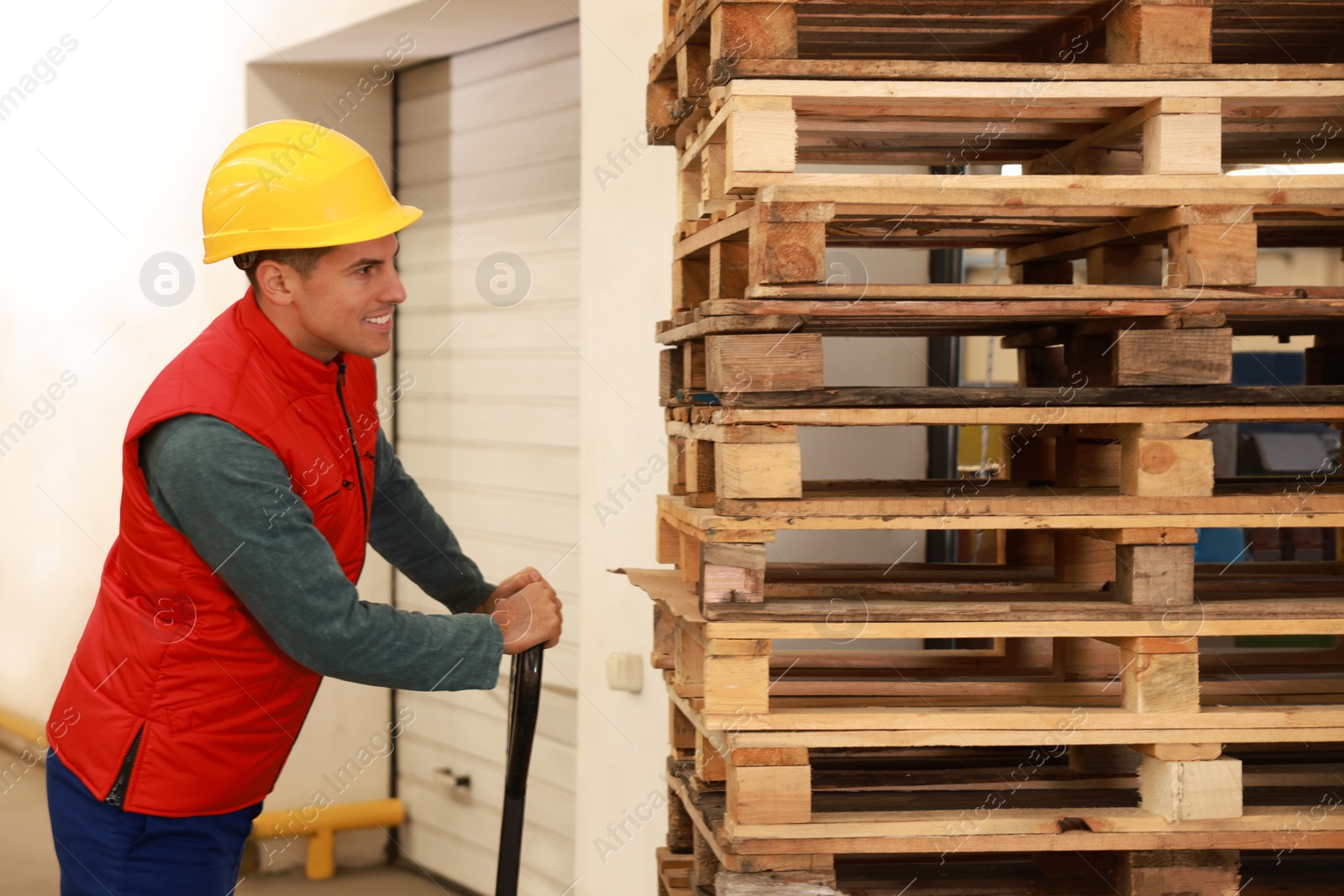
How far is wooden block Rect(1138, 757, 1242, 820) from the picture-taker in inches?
99.6

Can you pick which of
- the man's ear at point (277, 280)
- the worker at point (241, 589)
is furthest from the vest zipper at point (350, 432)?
the man's ear at point (277, 280)

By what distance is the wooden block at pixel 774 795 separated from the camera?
247 cm

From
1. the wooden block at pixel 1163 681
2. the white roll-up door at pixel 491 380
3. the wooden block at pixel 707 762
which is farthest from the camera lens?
the white roll-up door at pixel 491 380

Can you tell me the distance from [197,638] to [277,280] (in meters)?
0.83

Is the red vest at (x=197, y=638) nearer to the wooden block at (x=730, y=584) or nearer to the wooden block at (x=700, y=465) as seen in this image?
the wooden block at (x=700, y=465)

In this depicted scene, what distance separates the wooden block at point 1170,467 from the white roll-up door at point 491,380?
366 cm

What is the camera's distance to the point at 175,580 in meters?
2.67

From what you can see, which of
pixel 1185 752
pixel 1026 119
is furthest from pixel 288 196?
pixel 1185 752

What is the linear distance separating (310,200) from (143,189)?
5405 millimetres

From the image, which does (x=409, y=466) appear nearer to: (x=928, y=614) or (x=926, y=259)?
(x=926, y=259)

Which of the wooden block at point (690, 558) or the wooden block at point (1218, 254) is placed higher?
the wooden block at point (1218, 254)

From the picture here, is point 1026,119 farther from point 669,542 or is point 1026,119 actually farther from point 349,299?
point 349,299

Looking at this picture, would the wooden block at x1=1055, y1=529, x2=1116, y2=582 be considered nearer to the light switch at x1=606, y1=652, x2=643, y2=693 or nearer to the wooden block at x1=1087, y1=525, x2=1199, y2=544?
the wooden block at x1=1087, y1=525, x2=1199, y2=544

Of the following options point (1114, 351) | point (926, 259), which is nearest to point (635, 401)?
point (926, 259)
